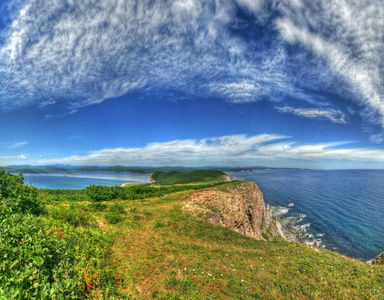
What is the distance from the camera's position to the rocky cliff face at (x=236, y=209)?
878 inches

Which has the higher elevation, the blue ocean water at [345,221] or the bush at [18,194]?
the bush at [18,194]

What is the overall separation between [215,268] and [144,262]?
4558mm

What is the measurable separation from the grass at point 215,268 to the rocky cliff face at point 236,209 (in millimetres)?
5080

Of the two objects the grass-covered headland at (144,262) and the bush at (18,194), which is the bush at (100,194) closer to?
the grass-covered headland at (144,262)

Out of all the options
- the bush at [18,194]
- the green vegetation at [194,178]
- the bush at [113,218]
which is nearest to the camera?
the bush at [18,194]

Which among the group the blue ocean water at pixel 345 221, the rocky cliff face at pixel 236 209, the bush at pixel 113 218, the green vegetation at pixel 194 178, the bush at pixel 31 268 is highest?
the bush at pixel 31 268

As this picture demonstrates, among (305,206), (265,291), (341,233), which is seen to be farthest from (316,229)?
(265,291)

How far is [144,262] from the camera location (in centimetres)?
959

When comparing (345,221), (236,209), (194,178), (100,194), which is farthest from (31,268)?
(194,178)

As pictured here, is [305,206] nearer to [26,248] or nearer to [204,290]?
[204,290]

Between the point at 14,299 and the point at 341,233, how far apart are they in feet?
190

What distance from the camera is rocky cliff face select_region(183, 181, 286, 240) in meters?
22.3

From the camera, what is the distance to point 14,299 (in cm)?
306

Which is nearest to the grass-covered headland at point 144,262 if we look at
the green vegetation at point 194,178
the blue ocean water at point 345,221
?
the blue ocean water at point 345,221
